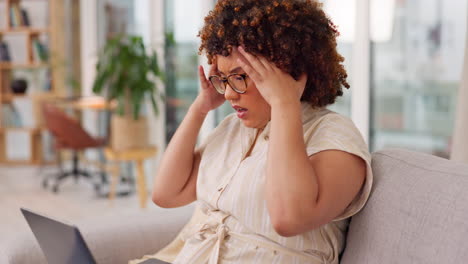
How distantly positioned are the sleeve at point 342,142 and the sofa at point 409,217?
3 centimetres

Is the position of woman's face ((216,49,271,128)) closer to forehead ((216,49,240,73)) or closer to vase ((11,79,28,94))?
forehead ((216,49,240,73))

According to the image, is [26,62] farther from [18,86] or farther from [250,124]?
[250,124]

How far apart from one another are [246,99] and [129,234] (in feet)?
2.16

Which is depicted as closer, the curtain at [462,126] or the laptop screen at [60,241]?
the laptop screen at [60,241]

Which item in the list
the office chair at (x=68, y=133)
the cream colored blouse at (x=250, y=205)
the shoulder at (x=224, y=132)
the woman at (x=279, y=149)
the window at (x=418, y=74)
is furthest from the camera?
the office chair at (x=68, y=133)

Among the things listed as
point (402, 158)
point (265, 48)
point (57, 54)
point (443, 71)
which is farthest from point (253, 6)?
point (57, 54)

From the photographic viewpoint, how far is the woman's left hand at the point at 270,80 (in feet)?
4.21

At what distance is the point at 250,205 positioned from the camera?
1.36 m

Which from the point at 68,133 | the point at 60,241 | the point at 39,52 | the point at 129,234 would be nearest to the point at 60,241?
the point at 60,241

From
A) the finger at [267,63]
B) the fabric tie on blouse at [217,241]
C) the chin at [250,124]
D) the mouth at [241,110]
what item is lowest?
the fabric tie on blouse at [217,241]

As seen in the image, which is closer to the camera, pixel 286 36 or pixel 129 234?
pixel 286 36

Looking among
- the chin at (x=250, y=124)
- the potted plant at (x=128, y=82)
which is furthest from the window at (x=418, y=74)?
the potted plant at (x=128, y=82)

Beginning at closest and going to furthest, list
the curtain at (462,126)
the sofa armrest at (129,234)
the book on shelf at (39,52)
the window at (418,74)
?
the sofa armrest at (129,234)
the curtain at (462,126)
the window at (418,74)
the book on shelf at (39,52)

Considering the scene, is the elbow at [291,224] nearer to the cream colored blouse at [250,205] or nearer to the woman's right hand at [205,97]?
the cream colored blouse at [250,205]
